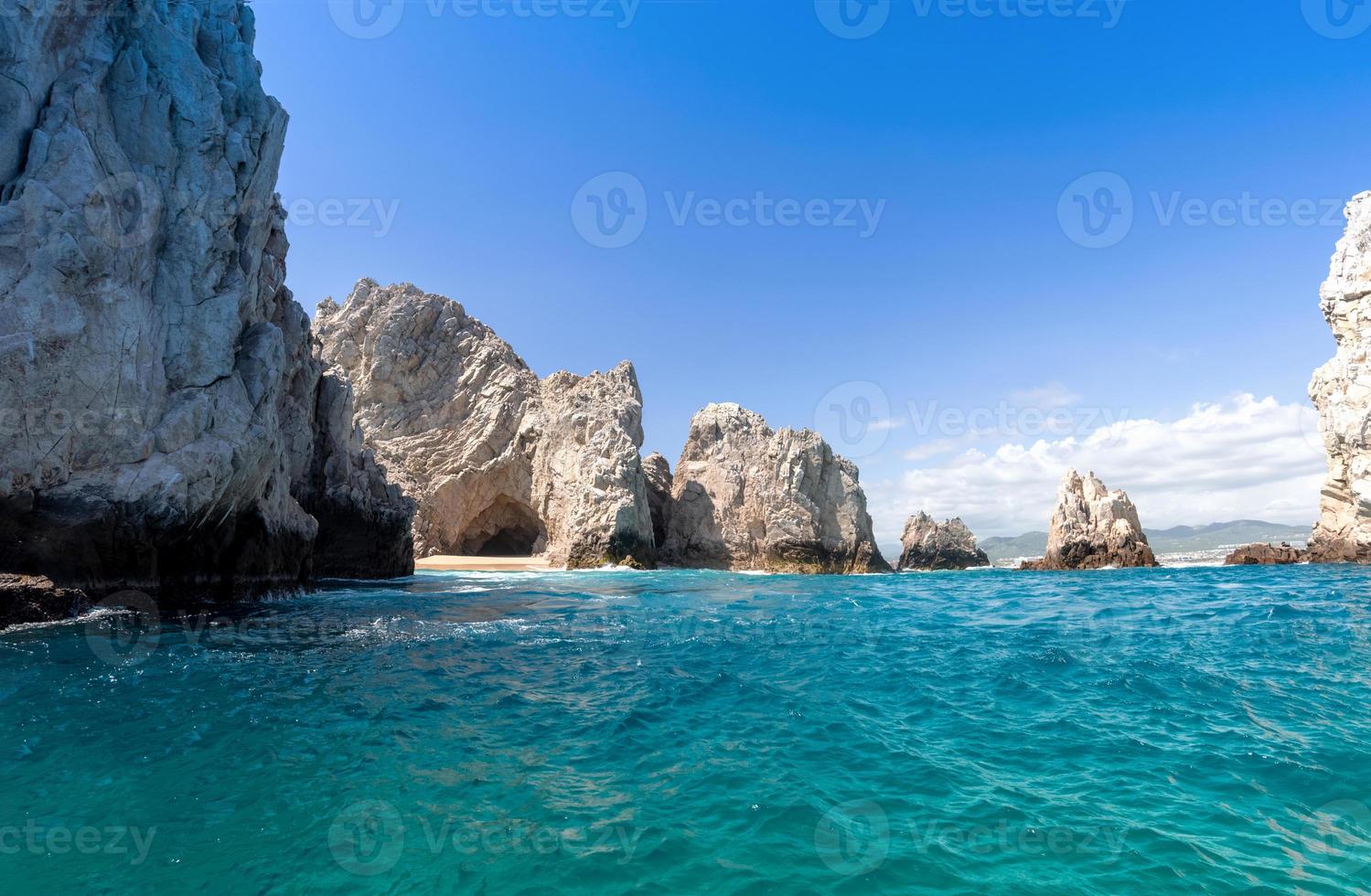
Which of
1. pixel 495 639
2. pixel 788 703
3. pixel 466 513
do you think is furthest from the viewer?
pixel 466 513

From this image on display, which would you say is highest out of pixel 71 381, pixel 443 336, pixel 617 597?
pixel 443 336

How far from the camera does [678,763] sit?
7.34m

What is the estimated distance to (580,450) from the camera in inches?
2034

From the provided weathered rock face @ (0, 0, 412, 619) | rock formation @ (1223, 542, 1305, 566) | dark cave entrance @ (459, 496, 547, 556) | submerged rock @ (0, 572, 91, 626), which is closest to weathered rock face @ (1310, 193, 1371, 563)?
rock formation @ (1223, 542, 1305, 566)

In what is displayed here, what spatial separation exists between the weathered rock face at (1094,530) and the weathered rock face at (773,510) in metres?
14.6

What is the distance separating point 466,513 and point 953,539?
46824 mm

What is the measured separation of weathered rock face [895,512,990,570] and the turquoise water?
50685 millimetres

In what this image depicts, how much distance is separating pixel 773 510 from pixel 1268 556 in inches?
1416

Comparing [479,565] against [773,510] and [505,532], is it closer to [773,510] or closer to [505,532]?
[505,532]

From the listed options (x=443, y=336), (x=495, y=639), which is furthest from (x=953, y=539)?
(x=495, y=639)

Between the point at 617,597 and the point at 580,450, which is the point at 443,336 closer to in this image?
the point at 580,450

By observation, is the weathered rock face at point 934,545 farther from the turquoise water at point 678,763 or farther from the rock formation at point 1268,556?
the turquoise water at point 678,763

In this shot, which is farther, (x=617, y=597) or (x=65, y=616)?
(x=617, y=597)

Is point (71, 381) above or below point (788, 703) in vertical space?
above
